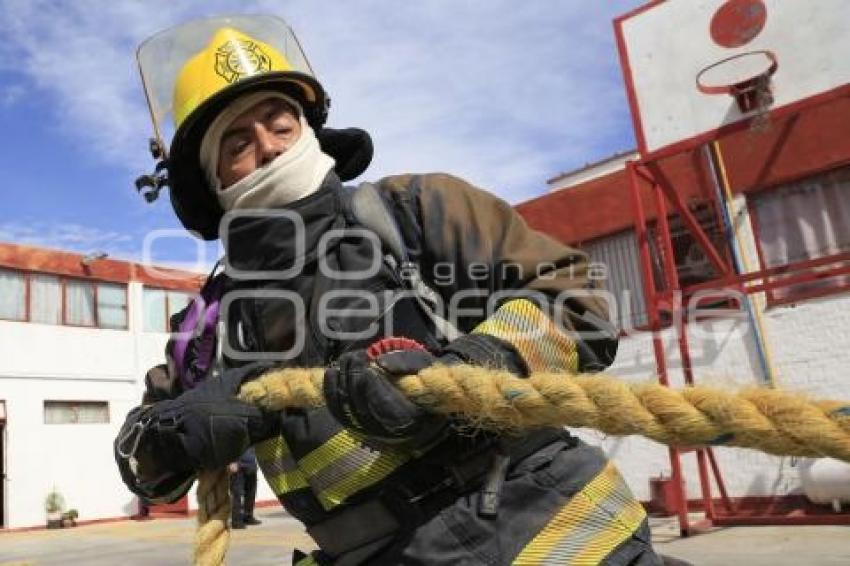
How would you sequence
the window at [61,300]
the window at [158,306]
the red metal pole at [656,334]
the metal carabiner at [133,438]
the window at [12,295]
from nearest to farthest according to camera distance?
the metal carabiner at [133,438]
the red metal pole at [656,334]
the window at [12,295]
the window at [61,300]
the window at [158,306]

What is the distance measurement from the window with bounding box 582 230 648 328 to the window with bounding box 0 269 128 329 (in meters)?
15.0

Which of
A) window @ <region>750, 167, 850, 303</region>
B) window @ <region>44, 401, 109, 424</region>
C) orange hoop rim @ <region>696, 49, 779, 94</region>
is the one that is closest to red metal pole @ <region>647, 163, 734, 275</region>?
window @ <region>750, 167, 850, 303</region>

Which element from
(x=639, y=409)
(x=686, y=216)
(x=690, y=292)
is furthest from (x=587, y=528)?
(x=686, y=216)

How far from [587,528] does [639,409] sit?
1.66ft

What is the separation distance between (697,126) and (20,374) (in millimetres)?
17541

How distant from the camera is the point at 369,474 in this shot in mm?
1683

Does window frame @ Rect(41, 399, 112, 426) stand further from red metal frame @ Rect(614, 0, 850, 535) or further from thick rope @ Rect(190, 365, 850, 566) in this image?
thick rope @ Rect(190, 365, 850, 566)

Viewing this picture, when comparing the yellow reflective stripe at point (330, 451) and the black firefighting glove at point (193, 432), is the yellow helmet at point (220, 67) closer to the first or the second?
the black firefighting glove at point (193, 432)

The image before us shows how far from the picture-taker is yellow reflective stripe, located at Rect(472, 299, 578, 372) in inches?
62.4

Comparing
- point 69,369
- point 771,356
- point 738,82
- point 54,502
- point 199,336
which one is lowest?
point 54,502

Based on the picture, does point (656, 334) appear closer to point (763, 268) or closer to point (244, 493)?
point (763, 268)

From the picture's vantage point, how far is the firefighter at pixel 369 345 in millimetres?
1597

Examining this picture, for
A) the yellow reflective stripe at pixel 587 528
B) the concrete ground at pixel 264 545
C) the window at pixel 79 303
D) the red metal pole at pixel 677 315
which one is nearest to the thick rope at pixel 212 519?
the yellow reflective stripe at pixel 587 528

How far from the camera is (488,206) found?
188 cm
